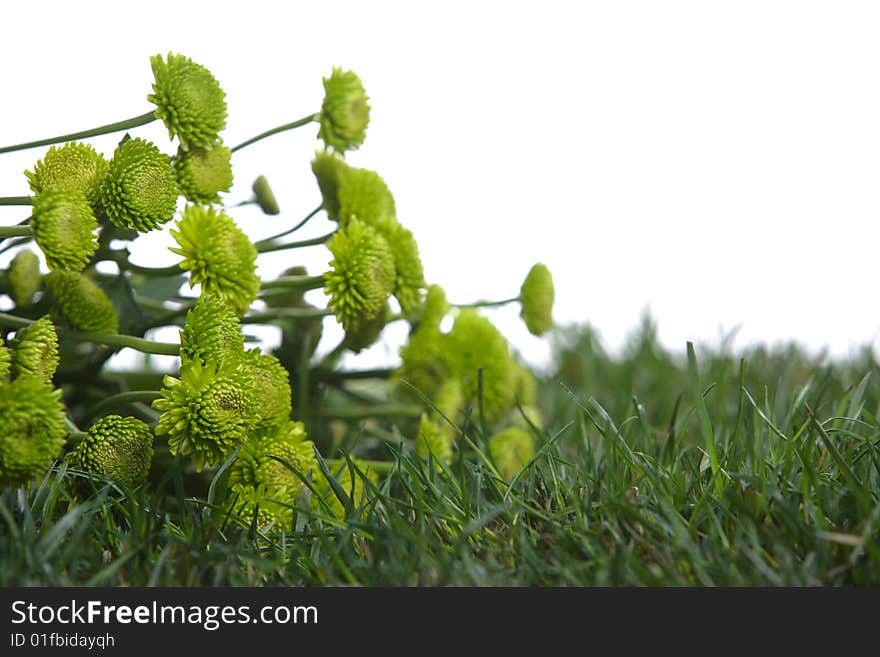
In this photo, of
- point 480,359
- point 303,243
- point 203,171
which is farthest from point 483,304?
point 203,171

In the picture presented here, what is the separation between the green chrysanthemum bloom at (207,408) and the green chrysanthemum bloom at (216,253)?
12cm

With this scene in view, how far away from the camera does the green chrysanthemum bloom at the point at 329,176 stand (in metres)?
1.35

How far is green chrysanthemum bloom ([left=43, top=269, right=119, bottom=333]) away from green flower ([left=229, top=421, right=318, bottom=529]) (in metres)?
0.24

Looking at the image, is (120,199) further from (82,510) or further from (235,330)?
(82,510)

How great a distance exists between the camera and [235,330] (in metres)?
1.06

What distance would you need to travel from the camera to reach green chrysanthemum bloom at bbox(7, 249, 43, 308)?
1.19 metres

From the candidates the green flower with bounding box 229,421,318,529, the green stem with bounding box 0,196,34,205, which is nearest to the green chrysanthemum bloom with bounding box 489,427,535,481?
the green flower with bounding box 229,421,318,529

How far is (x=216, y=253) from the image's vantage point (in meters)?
1.09

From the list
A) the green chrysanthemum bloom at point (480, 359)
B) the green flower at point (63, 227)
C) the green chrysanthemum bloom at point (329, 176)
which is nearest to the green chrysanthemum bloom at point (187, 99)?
the green flower at point (63, 227)

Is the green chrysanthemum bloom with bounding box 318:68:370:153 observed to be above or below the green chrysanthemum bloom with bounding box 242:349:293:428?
above

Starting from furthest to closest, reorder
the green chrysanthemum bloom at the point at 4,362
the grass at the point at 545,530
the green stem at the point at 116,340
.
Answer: the green stem at the point at 116,340 < the green chrysanthemum bloom at the point at 4,362 < the grass at the point at 545,530

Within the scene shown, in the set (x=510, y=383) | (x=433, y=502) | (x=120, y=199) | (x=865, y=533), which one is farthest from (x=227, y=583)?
(x=510, y=383)

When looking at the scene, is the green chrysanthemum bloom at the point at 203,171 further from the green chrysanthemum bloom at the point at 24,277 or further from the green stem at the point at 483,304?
the green stem at the point at 483,304

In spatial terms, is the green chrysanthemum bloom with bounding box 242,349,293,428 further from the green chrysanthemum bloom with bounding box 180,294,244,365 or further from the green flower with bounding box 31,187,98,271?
the green flower with bounding box 31,187,98,271
